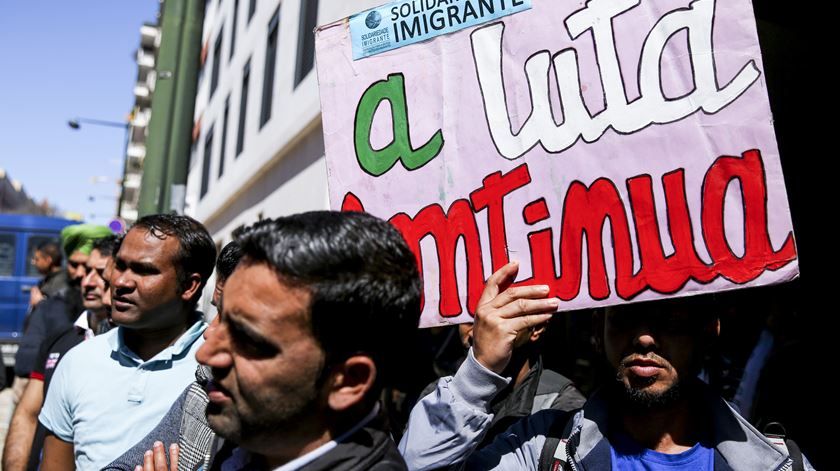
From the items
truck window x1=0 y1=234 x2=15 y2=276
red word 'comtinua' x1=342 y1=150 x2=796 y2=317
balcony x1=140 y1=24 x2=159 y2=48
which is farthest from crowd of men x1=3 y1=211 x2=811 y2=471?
balcony x1=140 y1=24 x2=159 y2=48

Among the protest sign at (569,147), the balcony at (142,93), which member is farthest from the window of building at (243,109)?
the balcony at (142,93)

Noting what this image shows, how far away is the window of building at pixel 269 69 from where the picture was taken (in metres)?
11.8

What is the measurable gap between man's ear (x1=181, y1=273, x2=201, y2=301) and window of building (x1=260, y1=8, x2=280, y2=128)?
900 cm

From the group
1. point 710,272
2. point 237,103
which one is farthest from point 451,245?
point 237,103

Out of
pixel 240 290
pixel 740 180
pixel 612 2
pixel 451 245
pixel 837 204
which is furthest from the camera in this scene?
pixel 837 204

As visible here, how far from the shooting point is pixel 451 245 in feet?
7.29

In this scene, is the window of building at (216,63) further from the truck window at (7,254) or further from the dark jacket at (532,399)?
the dark jacket at (532,399)

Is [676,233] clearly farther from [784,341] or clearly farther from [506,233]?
[784,341]

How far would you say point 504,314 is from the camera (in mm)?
1899

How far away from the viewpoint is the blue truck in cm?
1338

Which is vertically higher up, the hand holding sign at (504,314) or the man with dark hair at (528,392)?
the hand holding sign at (504,314)

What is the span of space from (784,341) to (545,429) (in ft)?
9.87

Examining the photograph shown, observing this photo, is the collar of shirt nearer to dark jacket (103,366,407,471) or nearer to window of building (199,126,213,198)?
dark jacket (103,366,407,471)

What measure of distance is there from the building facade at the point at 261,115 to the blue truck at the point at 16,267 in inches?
122
